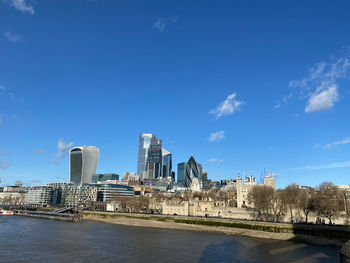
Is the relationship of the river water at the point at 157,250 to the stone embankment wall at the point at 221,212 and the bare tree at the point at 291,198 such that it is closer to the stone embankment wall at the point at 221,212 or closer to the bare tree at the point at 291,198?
the bare tree at the point at 291,198

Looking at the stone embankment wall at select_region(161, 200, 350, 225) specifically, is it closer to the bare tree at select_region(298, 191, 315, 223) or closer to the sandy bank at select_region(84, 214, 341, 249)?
the bare tree at select_region(298, 191, 315, 223)

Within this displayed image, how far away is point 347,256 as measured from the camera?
12.1 m

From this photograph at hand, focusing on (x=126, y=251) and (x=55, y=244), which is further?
(x=55, y=244)

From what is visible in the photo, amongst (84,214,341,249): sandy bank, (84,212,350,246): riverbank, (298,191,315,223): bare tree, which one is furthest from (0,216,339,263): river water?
(298,191,315,223): bare tree

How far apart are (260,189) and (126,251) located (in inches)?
2403

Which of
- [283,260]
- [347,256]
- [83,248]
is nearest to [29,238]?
[83,248]

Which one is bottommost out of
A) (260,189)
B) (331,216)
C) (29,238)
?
(29,238)

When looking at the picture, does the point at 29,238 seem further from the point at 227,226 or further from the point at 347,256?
the point at 347,256

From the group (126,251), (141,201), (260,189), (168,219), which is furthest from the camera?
(141,201)

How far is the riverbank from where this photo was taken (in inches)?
2712

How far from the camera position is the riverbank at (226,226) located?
2712 inches

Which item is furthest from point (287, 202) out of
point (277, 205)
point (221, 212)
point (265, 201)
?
point (221, 212)

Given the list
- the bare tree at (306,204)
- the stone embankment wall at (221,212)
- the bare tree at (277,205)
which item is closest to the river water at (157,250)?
the bare tree at (306,204)

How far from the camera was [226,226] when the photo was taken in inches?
3467
